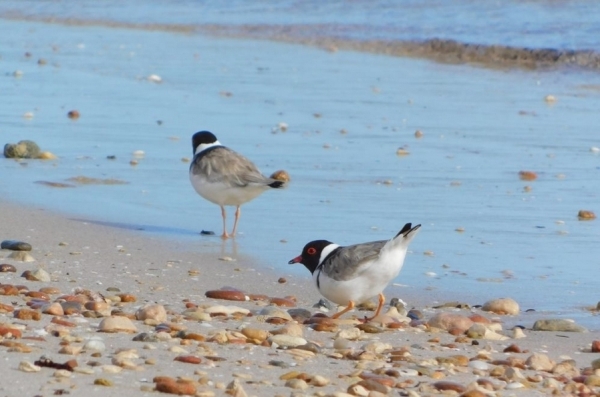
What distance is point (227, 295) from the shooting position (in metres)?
5.93

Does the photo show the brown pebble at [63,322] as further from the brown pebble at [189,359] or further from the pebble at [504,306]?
the pebble at [504,306]

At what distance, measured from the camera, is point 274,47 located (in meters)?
19.8

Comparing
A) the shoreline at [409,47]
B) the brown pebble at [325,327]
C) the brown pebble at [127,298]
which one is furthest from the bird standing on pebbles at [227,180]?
the shoreline at [409,47]

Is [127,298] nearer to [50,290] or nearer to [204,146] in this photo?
[50,290]

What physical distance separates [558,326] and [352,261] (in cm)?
102

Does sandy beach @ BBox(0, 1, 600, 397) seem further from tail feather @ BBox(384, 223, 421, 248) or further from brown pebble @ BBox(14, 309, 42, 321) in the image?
tail feather @ BBox(384, 223, 421, 248)

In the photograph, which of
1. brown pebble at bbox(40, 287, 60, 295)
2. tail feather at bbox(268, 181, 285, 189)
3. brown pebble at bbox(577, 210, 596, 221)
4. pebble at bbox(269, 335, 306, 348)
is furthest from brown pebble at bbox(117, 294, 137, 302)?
brown pebble at bbox(577, 210, 596, 221)

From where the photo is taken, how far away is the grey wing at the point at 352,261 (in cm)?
541

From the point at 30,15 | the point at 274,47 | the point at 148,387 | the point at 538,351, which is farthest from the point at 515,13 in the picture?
the point at 148,387

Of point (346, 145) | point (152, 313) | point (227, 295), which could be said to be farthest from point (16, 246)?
point (346, 145)

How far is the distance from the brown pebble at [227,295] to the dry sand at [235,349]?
0.04 m

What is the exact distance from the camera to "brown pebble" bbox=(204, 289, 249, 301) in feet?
19.4

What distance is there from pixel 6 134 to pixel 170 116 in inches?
77.5

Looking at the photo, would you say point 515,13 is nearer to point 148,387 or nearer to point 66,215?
point 66,215
